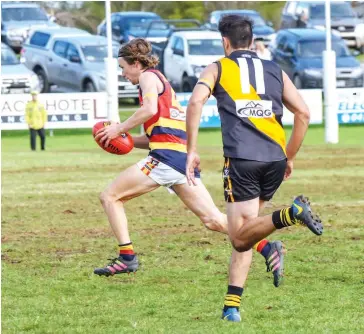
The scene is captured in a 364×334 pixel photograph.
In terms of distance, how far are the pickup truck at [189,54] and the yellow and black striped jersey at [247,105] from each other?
88.5 feet

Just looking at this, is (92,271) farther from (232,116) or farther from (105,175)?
(105,175)

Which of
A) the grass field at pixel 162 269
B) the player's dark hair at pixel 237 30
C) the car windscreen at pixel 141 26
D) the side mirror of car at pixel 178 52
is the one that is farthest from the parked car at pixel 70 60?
the player's dark hair at pixel 237 30

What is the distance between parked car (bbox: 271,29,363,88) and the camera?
3550 centimetres

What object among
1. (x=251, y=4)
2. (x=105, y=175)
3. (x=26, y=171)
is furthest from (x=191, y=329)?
(x=251, y=4)

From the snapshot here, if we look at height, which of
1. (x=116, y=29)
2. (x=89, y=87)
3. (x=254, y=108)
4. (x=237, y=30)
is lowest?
(x=89, y=87)

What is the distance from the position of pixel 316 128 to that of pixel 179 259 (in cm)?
2412

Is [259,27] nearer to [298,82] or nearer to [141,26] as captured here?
[141,26]

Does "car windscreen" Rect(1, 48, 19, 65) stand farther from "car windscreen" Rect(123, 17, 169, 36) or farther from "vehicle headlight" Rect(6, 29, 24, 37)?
"vehicle headlight" Rect(6, 29, 24, 37)

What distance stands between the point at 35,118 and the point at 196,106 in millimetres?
21462

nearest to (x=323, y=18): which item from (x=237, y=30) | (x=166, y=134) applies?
(x=166, y=134)

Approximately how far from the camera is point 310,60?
3581cm

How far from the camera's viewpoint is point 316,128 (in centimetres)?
3412

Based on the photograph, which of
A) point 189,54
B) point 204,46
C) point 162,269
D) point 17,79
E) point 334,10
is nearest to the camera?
point 162,269

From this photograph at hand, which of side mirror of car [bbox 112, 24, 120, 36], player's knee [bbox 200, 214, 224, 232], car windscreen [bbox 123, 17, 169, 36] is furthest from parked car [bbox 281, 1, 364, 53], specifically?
player's knee [bbox 200, 214, 224, 232]
